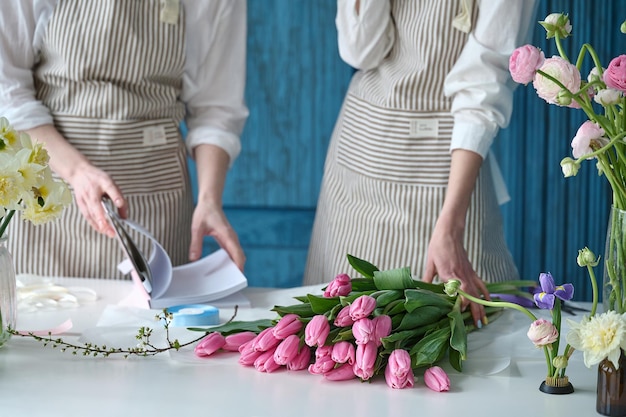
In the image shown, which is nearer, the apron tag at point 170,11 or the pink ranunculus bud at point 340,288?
the pink ranunculus bud at point 340,288

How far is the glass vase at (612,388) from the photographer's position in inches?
44.0

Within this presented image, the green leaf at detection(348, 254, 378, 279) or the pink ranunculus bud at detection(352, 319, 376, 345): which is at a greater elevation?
the green leaf at detection(348, 254, 378, 279)

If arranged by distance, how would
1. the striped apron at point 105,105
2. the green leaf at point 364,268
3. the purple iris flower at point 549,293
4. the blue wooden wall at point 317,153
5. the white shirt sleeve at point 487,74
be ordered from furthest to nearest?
the blue wooden wall at point 317,153, the striped apron at point 105,105, the white shirt sleeve at point 487,74, the green leaf at point 364,268, the purple iris flower at point 549,293

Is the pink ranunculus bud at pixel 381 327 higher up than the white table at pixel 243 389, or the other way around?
the pink ranunculus bud at pixel 381 327

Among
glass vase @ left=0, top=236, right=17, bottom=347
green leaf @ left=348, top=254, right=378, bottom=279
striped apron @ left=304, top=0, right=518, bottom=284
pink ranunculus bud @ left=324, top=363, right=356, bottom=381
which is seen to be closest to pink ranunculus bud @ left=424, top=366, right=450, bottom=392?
pink ranunculus bud @ left=324, top=363, right=356, bottom=381

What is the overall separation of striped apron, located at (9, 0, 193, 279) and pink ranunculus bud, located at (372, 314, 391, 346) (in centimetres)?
92

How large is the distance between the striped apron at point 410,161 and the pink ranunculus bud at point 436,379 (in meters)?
0.80

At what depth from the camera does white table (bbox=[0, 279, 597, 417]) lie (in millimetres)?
1175

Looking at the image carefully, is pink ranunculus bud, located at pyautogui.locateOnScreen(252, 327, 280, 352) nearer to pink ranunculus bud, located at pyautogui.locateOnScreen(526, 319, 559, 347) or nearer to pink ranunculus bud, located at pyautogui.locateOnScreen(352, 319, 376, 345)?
pink ranunculus bud, located at pyautogui.locateOnScreen(352, 319, 376, 345)

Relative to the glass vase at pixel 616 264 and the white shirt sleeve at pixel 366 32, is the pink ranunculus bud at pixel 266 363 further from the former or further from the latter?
the white shirt sleeve at pixel 366 32

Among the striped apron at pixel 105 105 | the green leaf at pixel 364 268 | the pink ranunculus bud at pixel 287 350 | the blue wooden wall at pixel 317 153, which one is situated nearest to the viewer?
the pink ranunculus bud at pixel 287 350

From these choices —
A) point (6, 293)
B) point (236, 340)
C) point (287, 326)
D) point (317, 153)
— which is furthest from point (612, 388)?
point (317, 153)

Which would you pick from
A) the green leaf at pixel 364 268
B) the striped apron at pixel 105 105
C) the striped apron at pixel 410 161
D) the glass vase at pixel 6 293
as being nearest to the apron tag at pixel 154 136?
the striped apron at pixel 105 105

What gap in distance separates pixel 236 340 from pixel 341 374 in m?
0.20
